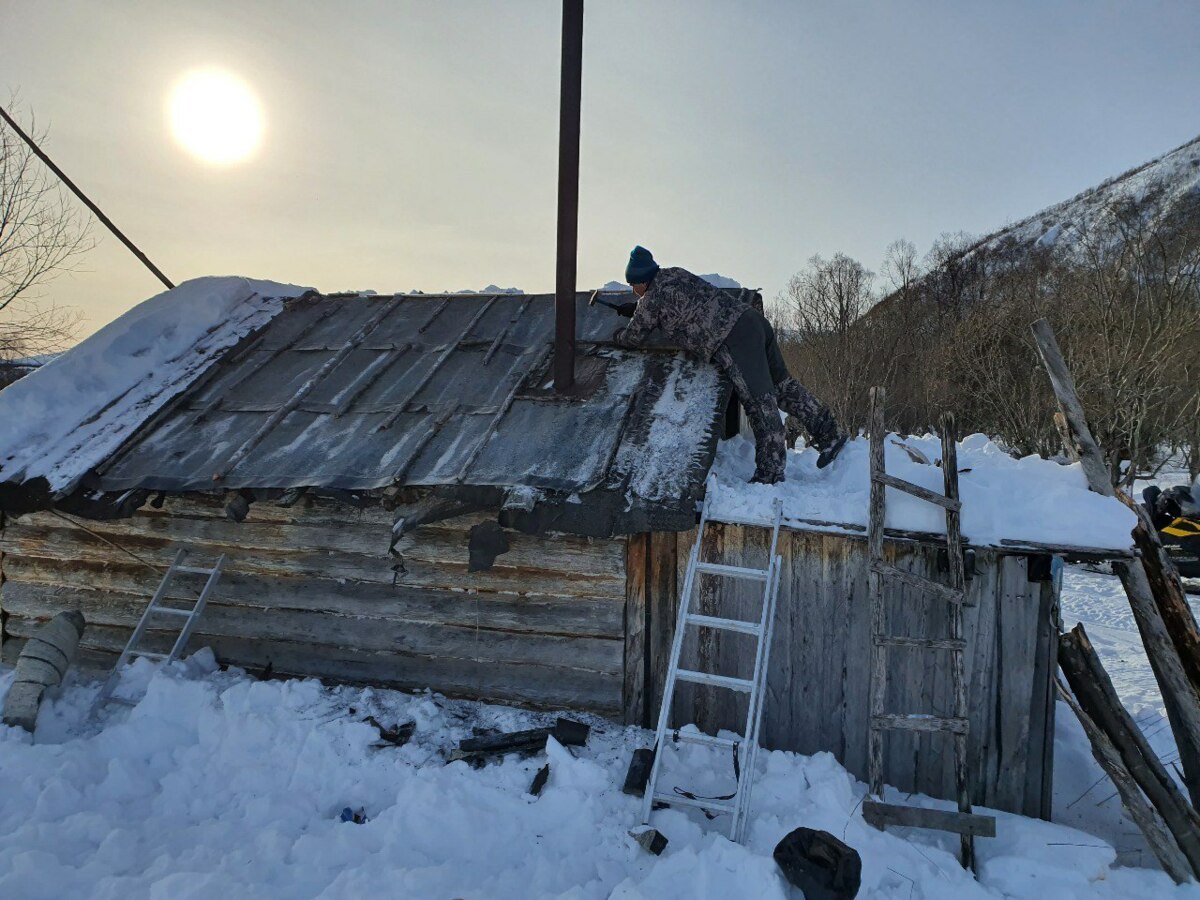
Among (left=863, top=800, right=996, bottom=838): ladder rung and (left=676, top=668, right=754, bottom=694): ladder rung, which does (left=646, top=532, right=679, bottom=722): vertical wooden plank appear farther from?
(left=863, top=800, right=996, bottom=838): ladder rung

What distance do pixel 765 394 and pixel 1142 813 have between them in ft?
12.7

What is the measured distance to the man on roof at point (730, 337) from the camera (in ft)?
19.2

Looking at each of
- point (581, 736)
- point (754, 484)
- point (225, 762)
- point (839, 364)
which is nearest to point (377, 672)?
point (225, 762)

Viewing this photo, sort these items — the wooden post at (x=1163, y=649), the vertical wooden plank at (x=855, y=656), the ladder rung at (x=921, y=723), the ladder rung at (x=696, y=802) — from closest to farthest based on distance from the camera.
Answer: the ladder rung at (x=696, y=802), the ladder rung at (x=921, y=723), the wooden post at (x=1163, y=649), the vertical wooden plank at (x=855, y=656)

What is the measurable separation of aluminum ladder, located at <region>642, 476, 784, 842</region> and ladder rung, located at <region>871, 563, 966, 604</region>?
0.71 metres

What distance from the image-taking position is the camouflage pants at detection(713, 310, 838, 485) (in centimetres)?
557

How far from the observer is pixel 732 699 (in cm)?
517

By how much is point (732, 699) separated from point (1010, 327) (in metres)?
Answer: 20.7

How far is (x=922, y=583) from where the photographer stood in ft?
14.7


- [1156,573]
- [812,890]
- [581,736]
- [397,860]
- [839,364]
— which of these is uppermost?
[839,364]

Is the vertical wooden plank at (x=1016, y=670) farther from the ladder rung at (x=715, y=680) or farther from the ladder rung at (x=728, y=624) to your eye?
the ladder rung at (x=715, y=680)

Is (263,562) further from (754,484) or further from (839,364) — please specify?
(839,364)

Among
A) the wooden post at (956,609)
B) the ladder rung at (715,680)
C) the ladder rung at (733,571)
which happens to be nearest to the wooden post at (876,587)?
the wooden post at (956,609)

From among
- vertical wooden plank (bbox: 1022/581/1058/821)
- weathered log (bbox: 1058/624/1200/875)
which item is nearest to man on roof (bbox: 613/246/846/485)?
vertical wooden plank (bbox: 1022/581/1058/821)
